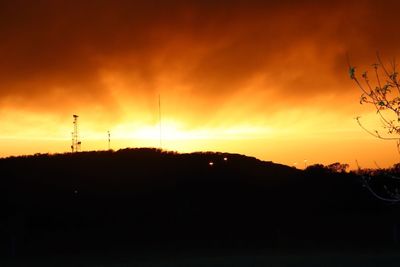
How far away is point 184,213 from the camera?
218ft

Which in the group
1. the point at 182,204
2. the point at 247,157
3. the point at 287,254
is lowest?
the point at 287,254

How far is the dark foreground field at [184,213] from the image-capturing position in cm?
4550

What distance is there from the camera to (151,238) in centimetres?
5666

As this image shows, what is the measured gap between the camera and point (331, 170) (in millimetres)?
90625

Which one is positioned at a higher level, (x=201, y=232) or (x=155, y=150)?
(x=155, y=150)

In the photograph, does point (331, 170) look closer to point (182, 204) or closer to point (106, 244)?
point (182, 204)

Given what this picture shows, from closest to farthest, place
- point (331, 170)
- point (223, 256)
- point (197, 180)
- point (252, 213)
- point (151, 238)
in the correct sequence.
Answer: point (223, 256) < point (151, 238) < point (252, 213) < point (197, 180) < point (331, 170)

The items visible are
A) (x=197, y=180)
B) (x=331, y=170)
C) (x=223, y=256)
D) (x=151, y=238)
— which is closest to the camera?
(x=223, y=256)

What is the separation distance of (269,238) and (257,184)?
26.3 metres

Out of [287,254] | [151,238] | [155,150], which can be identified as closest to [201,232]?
[151,238]

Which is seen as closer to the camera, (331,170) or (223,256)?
(223,256)

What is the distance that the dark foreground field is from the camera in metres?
45.5

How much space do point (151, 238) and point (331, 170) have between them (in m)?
40.5

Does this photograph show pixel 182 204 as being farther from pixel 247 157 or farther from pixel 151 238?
pixel 247 157
